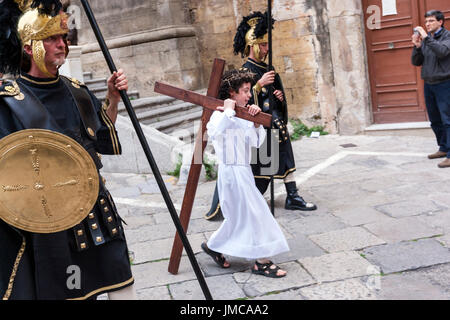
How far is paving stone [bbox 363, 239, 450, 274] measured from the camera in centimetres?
367

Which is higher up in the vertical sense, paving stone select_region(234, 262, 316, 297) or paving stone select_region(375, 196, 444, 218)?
paving stone select_region(234, 262, 316, 297)

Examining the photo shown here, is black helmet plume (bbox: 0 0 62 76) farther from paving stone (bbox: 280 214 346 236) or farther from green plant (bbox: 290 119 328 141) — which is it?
green plant (bbox: 290 119 328 141)

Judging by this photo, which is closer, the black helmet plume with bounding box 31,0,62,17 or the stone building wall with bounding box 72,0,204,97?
the black helmet plume with bounding box 31,0,62,17

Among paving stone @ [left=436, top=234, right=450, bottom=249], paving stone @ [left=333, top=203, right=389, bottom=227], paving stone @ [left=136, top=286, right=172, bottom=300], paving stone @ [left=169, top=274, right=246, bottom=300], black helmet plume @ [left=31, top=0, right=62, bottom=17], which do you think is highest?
black helmet plume @ [left=31, top=0, right=62, bottom=17]

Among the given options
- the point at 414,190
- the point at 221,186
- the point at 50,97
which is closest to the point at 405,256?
the point at 221,186

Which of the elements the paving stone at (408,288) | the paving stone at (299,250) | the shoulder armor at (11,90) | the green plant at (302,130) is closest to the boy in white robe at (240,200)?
the paving stone at (299,250)

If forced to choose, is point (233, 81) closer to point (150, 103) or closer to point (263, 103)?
point (263, 103)

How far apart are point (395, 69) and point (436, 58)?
2.39 metres

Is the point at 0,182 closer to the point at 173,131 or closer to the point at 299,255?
the point at 299,255

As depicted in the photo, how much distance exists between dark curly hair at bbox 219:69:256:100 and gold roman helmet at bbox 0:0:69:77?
1.61m

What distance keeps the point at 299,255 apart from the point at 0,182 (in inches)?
98.2

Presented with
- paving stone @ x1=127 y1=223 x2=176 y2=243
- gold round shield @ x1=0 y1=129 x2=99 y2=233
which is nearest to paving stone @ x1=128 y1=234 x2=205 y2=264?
paving stone @ x1=127 y1=223 x2=176 y2=243

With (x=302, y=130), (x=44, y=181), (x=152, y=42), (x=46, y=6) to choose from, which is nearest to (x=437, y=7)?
(x=302, y=130)

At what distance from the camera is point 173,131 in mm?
8719
